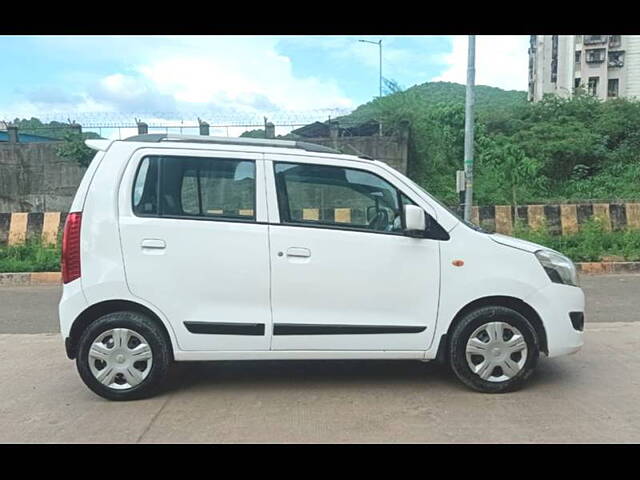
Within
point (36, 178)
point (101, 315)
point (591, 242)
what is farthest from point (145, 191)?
point (36, 178)

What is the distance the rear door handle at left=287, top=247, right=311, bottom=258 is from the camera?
13.1ft

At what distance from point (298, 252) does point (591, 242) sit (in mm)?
8022

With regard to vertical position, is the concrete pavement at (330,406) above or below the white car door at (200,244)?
below

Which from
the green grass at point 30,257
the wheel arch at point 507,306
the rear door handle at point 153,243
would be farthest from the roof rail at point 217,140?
the green grass at point 30,257

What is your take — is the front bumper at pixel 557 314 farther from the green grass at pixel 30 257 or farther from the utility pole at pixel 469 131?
the green grass at pixel 30 257

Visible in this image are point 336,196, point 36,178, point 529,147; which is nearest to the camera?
point 336,196

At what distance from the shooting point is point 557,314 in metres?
4.13

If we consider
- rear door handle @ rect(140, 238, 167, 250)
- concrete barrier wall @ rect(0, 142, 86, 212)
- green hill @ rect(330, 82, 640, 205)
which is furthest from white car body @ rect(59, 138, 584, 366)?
concrete barrier wall @ rect(0, 142, 86, 212)

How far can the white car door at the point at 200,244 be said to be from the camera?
3973mm

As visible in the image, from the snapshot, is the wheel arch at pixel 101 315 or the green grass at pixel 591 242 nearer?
the wheel arch at pixel 101 315

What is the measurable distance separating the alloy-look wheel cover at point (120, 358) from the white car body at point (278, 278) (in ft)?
0.66

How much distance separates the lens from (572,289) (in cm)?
421

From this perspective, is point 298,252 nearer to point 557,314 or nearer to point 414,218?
point 414,218
